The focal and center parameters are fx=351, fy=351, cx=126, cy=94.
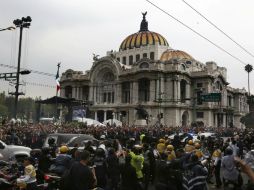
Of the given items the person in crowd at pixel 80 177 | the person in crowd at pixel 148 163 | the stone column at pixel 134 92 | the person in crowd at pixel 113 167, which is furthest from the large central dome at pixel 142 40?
the person in crowd at pixel 80 177

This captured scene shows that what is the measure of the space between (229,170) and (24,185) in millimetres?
6753

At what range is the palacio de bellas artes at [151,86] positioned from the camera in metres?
62.9

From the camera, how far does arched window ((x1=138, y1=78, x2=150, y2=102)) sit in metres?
65.4

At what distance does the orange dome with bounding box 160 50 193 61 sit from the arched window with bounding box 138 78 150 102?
8.01 metres

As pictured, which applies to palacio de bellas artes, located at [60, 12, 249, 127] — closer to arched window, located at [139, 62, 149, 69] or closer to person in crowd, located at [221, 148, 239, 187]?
arched window, located at [139, 62, 149, 69]

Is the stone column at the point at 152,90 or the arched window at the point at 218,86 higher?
the arched window at the point at 218,86

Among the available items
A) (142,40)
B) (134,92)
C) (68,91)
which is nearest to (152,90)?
(134,92)

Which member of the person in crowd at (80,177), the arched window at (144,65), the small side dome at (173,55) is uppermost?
the small side dome at (173,55)

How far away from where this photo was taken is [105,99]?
71688 mm

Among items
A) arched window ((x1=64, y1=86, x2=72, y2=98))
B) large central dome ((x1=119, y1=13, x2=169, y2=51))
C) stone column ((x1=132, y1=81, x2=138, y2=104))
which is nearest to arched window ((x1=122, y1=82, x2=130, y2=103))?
stone column ((x1=132, y1=81, x2=138, y2=104))

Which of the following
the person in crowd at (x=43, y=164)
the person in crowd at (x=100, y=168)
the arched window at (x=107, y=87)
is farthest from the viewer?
the arched window at (x=107, y=87)

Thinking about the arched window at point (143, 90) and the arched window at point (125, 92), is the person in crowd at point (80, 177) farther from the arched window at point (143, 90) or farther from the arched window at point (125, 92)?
the arched window at point (125, 92)

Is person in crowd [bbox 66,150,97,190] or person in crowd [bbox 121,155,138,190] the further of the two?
person in crowd [bbox 121,155,138,190]

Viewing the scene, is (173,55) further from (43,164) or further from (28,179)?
(28,179)
